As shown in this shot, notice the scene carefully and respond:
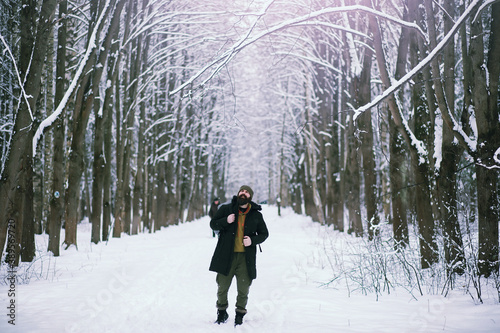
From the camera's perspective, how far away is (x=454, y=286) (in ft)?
19.6

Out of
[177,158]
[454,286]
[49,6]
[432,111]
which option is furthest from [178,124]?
[454,286]

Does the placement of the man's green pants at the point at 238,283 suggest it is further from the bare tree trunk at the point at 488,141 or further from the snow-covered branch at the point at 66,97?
the snow-covered branch at the point at 66,97

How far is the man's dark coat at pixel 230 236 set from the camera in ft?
16.1

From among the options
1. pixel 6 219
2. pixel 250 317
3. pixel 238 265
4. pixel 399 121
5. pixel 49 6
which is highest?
pixel 49 6

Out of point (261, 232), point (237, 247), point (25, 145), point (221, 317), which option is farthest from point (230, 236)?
point (25, 145)

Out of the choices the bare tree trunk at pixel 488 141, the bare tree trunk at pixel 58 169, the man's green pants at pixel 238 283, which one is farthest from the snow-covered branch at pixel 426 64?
the bare tree trunk at pixel 58 169

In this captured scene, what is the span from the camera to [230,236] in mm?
4957

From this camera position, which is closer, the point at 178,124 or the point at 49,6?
the point at 49,6

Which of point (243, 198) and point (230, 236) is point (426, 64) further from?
point (230, 236)

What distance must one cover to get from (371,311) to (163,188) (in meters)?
19.3

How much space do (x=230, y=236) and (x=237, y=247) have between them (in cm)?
18

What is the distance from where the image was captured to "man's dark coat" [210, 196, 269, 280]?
4.90 metres

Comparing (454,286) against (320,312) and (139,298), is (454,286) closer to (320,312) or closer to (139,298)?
(320,312)

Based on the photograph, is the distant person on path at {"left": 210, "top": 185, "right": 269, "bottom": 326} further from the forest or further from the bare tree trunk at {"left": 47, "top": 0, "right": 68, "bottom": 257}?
the bare tree trunk at {"left": 47, "top": 0, "right": 68, "bottom": 257}
